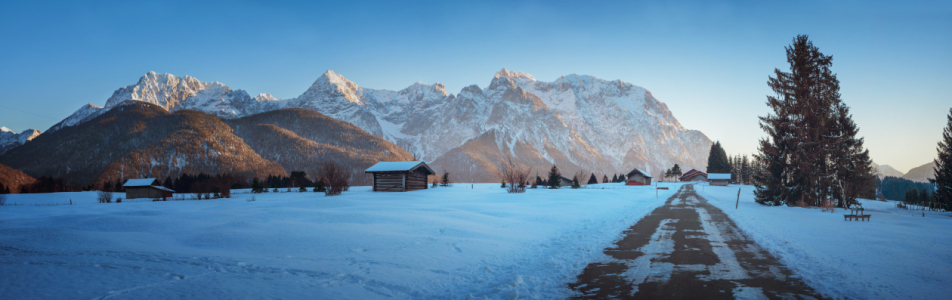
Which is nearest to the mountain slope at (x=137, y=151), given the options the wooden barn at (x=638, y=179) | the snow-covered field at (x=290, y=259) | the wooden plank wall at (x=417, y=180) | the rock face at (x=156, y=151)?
the rock face at (x=156, y=151)

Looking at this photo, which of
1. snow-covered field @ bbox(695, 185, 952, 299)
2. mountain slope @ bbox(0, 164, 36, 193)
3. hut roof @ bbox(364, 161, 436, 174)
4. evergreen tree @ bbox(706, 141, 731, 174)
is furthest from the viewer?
evergreen tree @ bbox(706, 141, 731, 174)

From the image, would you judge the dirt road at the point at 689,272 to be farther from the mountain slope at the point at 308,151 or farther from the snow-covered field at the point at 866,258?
the mountain slope at the point at 308,151

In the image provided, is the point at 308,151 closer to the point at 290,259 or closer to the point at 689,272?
the point at 290,259

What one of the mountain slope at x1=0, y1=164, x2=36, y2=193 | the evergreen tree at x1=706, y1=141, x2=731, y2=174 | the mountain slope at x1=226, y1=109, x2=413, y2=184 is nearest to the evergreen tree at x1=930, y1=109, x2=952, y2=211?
the evergreen tree at x1=706, y1=141, x2=731, y2=174

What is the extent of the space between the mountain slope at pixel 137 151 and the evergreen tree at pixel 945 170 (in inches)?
5385

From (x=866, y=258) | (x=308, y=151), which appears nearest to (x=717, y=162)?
(x=866, y=258)

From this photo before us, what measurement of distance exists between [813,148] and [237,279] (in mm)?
30109

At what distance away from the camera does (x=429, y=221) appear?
40.7 feet

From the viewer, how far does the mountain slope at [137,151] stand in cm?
11361

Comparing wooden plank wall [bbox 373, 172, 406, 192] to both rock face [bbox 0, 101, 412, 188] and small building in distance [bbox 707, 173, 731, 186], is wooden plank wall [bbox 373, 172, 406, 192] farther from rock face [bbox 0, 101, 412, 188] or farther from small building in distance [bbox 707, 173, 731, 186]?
rock face [bbox 0, 101, 412, 188]

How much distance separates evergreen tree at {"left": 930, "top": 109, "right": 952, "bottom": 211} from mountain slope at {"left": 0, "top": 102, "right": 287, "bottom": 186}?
13677 centimetres

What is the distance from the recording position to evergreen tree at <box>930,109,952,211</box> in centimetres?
2200

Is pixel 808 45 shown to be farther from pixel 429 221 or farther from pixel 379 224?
pixel 379 224

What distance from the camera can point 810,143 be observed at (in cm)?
2266
